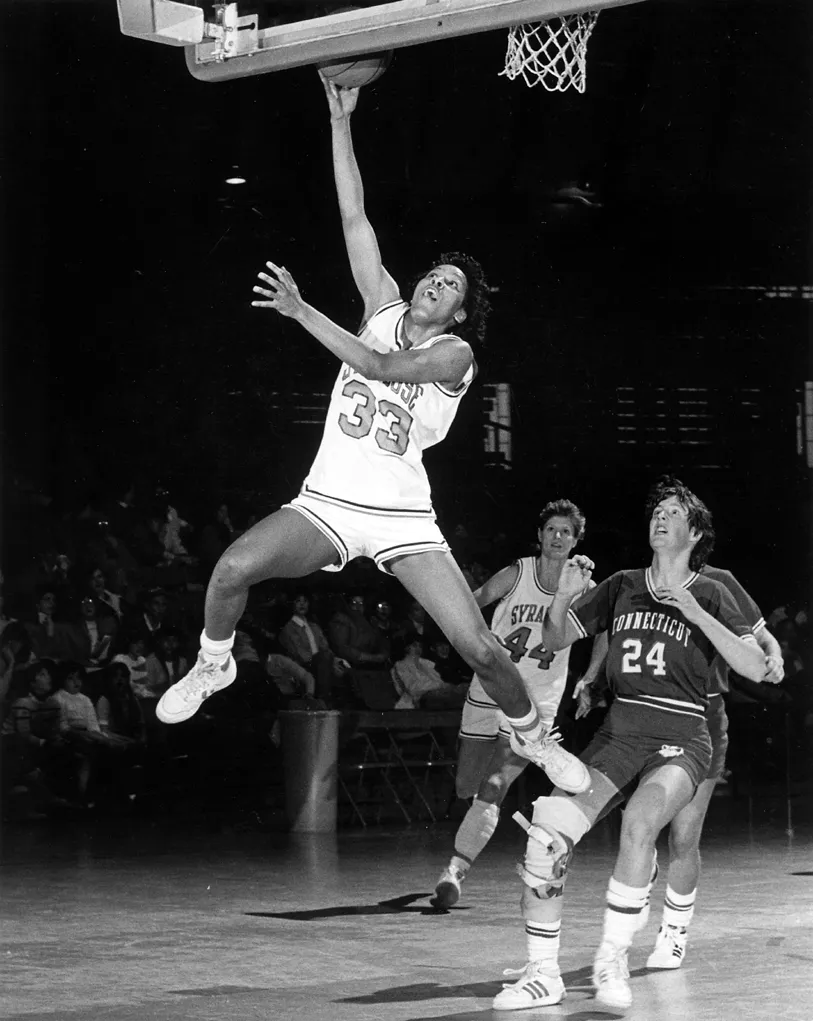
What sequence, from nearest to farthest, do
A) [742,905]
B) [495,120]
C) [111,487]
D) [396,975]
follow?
[396,975], [742,905], [111,487], [495,120]

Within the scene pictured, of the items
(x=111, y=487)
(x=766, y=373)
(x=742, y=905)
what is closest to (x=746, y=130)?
(x=766, y=373)

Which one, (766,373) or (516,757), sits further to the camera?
(766,373)

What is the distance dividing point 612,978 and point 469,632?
1.46m

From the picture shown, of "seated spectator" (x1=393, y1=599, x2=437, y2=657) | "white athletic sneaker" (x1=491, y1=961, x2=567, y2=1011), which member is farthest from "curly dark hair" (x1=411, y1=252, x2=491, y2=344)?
"seated spectator" (x1=393, y1=599, x2=437, y2=657)

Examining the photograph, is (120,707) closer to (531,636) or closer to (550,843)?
(531,636)

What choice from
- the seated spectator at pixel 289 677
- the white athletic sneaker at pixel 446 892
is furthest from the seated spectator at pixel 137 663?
the white athletic sneaker at pixel 446 892

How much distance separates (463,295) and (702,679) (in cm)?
194

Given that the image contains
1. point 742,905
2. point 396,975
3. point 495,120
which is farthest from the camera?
point 495,120

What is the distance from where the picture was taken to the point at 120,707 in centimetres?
1228

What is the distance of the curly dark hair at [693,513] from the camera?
6578 millimetres

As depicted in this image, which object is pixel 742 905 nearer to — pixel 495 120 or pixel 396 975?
pixel 396 975

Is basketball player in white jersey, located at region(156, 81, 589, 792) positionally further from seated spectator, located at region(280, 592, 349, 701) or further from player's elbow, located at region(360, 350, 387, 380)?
seated spectator, located at region(280, 592, 349, 701)

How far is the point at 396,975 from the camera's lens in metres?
6.50

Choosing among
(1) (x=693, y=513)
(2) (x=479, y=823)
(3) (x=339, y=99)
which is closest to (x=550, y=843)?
(1) (x=693, y=513)
